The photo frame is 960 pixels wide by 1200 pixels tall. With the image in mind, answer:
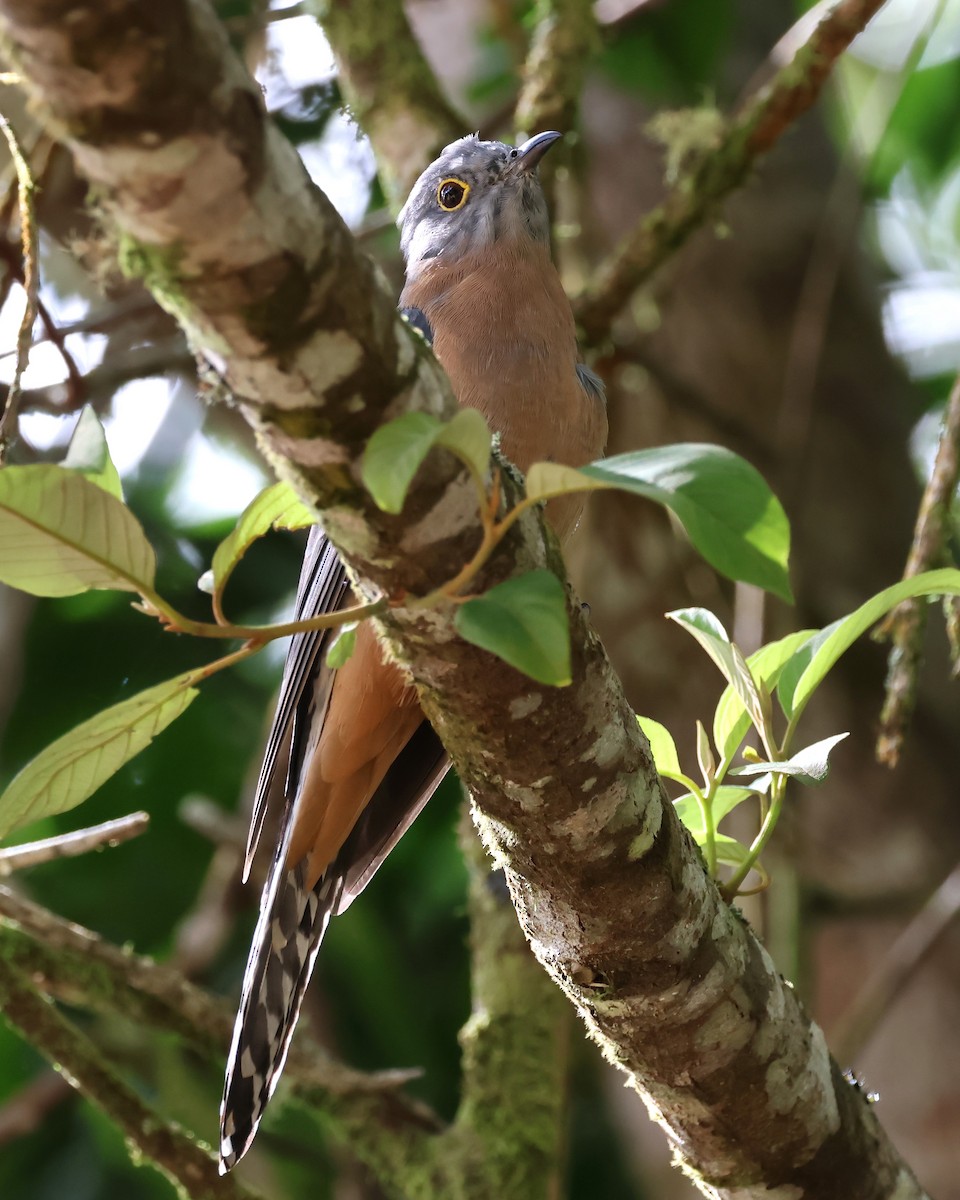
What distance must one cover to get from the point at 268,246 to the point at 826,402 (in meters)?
4.60

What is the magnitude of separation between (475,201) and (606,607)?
1658mm

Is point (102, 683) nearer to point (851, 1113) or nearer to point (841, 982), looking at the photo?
point (841, 982)

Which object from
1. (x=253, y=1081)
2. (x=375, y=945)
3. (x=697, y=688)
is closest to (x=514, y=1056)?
(x=253, y=1081)

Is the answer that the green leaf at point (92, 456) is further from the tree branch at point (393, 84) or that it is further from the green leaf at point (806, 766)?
the tree branch at point (393, 84)

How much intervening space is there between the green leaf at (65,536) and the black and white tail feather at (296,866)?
4.70 ft

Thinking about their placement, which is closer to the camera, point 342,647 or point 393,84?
point 342,647

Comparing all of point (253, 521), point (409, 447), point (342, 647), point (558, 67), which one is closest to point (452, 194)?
point (558, 67)

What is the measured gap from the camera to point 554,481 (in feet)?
4.41

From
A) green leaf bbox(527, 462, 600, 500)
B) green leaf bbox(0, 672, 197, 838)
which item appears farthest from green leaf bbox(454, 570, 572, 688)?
green leaf bbox(0, 672, 197, 838)

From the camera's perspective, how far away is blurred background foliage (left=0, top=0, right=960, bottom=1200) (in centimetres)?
439

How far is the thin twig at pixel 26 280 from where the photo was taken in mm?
2010

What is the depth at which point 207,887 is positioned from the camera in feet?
15.3

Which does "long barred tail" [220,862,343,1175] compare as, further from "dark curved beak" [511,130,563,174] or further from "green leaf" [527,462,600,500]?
"dark curved beak" [511,130,563,174]

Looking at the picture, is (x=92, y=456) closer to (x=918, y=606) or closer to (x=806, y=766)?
(x=806, y=766)
